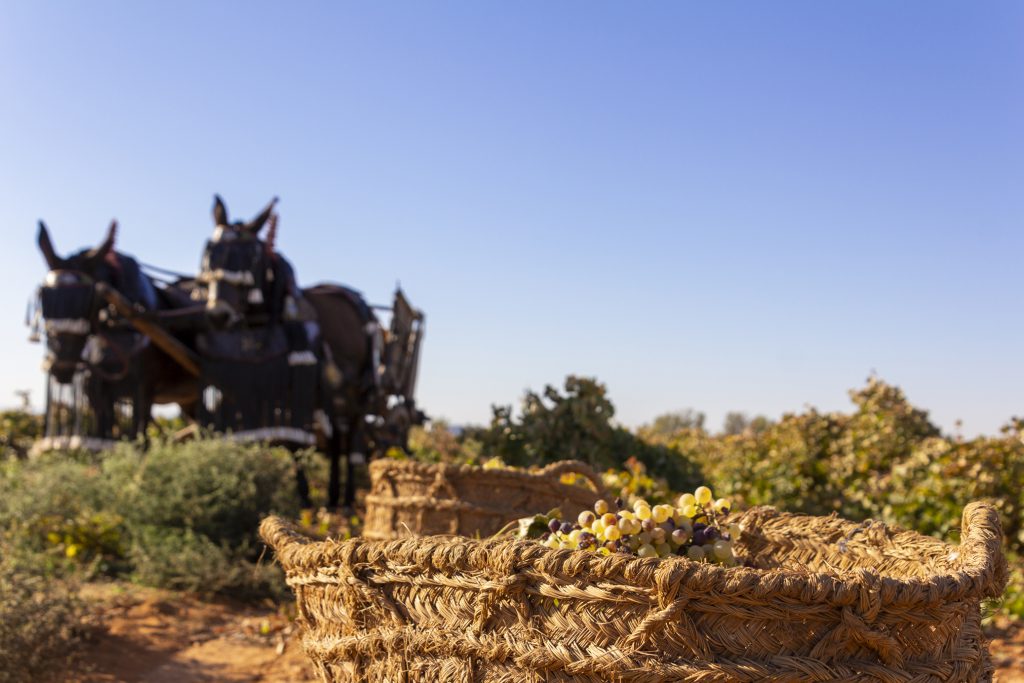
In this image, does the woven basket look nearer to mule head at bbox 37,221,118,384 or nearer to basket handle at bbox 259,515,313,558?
basket handle at bbox 259,515,313,558

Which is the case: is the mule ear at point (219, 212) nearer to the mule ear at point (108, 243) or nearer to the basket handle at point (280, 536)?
the mule ear at point (108, 243)

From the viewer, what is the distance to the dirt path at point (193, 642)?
15.1ft

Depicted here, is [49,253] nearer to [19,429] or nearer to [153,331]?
[153,331]

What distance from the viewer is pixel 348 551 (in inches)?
78.5

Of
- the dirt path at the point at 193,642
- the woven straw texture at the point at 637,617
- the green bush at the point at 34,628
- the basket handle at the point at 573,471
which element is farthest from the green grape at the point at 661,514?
the green bush at the point at 34,628

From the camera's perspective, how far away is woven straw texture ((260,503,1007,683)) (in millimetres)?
1547

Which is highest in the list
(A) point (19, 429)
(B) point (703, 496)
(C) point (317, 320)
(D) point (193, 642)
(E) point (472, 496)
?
(C) point (317, 320)

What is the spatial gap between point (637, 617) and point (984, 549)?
0.78 m

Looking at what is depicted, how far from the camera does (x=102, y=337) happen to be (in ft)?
28.2

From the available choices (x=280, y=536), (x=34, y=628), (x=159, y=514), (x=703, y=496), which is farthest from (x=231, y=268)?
(x=703, y=496)

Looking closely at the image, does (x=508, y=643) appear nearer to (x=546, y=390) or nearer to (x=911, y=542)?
(x=911, y=542)

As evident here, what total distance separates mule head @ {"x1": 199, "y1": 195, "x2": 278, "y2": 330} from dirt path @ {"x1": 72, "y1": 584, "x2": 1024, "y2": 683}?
10.2ft

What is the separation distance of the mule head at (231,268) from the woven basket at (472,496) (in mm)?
4694

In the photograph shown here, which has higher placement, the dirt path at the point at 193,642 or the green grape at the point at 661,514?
the green grape at the point at 661,514
